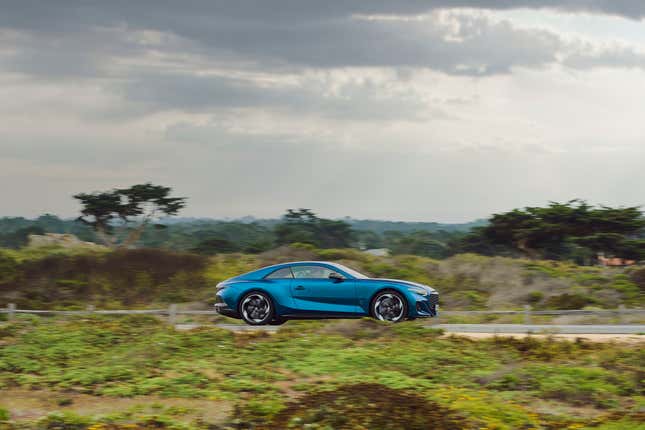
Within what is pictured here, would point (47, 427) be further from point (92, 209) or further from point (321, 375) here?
point (92, 209)

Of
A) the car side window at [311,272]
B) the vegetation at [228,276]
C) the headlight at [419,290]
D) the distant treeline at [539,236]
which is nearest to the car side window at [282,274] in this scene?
the car side window at [311,272]

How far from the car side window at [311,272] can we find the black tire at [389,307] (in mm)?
1100

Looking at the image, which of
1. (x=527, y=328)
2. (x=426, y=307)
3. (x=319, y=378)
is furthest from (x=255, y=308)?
(x=527, y=328)

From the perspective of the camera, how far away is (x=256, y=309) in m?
15.7

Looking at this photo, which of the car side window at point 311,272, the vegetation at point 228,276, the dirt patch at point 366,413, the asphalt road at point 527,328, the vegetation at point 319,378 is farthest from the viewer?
the vegetation at point 228,276

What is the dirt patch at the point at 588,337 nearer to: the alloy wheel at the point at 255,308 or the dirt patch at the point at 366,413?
the alloy wheel at the point at 255,308

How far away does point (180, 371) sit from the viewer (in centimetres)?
1134

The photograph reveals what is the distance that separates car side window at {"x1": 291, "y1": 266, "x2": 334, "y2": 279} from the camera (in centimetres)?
1535

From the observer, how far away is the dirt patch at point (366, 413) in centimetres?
845

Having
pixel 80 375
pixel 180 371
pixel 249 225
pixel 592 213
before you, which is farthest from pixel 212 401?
pixel 249 225

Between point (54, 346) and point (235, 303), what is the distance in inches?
153

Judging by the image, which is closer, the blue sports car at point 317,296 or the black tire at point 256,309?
the blue sports car at point 317,296

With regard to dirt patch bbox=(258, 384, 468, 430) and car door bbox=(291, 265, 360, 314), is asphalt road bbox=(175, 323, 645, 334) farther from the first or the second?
dirt patch bbox=(258, 384, 468, 430)

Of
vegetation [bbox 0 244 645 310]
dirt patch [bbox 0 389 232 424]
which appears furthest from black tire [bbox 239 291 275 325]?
vegetation [bbox 0 244 645 310]
